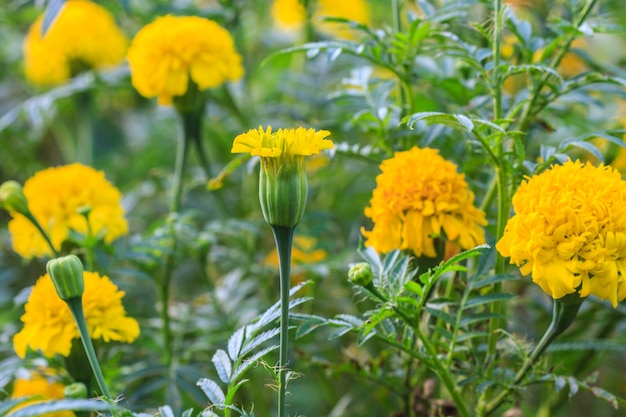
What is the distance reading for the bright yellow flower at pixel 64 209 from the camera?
0.83 m

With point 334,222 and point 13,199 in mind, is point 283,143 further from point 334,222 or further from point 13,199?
point 334,222

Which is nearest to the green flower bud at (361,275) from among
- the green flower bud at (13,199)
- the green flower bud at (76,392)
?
the green flower bud at (76,392)

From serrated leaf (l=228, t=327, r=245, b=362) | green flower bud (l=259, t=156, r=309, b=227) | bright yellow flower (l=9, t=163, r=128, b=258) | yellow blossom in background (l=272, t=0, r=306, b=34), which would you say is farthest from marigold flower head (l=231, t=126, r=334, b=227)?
yellow blossom in background (l=272, t=0, r=306, b=34)

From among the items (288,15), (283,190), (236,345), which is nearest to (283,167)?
(283,190)

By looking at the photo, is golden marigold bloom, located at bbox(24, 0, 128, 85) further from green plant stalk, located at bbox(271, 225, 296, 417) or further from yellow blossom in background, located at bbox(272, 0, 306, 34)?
green plant stalk, located at bbox(271, 225, 296, 417)

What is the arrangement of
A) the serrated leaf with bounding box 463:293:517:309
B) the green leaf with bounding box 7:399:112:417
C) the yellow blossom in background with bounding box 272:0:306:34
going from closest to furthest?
the green leaf with bounding box 7:399:112:417, the serrated leaf with bounding box 463:293:517:309, the yellow blossom in background with bounding box 272:0:306:34

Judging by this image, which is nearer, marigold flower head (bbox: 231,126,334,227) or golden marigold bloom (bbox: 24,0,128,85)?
marigold flower head (bbox: 231,126,334,227)

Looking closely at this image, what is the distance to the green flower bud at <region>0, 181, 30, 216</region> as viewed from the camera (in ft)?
2.23

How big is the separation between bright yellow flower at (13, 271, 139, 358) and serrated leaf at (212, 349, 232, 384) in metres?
0.14

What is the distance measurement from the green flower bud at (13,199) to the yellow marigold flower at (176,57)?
229 millimetres

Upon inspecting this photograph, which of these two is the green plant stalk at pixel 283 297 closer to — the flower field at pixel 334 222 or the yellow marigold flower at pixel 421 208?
the flower field at pixel 334 222

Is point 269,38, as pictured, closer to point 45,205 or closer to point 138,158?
point 138,158

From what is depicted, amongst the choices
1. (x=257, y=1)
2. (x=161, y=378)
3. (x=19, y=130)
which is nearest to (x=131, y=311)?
(x=161, y=378)

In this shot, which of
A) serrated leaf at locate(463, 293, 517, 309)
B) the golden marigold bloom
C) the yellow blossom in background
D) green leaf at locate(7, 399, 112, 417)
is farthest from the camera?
the yellow blossom in background
